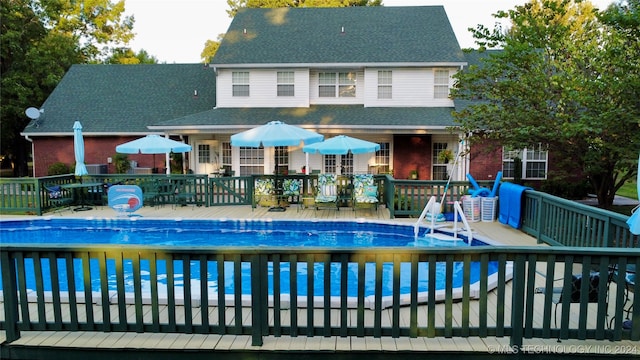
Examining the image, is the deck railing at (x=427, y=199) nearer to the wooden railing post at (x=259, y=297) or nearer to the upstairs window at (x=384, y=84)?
the wooden railing post at (x=259, y=297)

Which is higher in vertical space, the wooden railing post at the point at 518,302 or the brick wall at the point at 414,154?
the brick wall at the point at 414,154

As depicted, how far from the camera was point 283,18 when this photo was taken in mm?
20219

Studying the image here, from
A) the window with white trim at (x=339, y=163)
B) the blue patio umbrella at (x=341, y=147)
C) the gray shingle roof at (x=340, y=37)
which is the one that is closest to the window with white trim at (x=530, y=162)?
the gray shingle roof at (x=340, y=37)

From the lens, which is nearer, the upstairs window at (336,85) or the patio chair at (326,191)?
the patio chair at (326,191)

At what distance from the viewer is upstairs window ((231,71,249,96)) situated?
57.9 ft

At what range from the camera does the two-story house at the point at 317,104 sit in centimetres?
1644

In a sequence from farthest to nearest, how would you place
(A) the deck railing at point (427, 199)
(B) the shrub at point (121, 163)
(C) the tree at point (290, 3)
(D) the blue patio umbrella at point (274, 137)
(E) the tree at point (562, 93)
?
(C) the tree at point (290, 3), (B) the shrub at point (121, 163), (D) the blue patio umbrella at point (274, 137), (E) the tree at point (562, 93), (A) the deck railing at point (427, 199)

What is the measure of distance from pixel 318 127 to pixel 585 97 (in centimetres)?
932

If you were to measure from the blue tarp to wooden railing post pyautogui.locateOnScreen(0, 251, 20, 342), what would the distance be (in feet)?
28.1

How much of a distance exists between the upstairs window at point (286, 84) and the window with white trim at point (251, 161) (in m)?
2.56

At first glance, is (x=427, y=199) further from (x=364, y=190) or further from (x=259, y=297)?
(x=259, y=297)

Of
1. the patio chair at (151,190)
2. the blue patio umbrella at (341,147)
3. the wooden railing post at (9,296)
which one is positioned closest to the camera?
the wooden railing post at (9,296)

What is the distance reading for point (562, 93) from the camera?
8117 millimetres

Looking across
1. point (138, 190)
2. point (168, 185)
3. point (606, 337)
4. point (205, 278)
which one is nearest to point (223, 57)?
point (168, 185)
